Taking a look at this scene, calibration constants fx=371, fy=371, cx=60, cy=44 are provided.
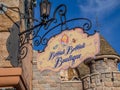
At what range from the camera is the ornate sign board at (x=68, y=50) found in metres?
5.86

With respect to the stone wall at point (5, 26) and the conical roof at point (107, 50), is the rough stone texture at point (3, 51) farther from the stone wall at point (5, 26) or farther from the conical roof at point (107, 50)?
the conical roof at point (107, 50)

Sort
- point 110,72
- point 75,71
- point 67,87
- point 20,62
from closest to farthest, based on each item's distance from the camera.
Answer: point 20,62, point 67,87, point 110,72, point 75,71

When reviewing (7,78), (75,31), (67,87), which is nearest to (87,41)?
(75,31)

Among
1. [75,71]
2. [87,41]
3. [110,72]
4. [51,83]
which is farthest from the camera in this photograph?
[75,71]

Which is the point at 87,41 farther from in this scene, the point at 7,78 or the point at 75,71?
the point at 75,71

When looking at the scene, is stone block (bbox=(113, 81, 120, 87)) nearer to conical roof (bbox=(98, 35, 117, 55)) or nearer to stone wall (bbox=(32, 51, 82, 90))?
conical roof (bbox=(98, 35, 117, 55))

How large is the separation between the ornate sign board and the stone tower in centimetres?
1454

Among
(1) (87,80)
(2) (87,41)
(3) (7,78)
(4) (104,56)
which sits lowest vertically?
(3) (7,78)

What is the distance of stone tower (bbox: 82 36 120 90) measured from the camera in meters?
20.8

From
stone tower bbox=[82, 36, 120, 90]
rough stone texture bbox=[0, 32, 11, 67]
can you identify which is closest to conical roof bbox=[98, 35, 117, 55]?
stone tower bbox=[82, 36, 120, 90]

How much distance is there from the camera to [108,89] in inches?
811

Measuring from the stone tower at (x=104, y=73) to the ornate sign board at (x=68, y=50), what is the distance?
47.7 feet

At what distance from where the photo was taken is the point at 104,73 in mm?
21250

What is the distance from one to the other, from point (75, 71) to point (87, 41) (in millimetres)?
24800
